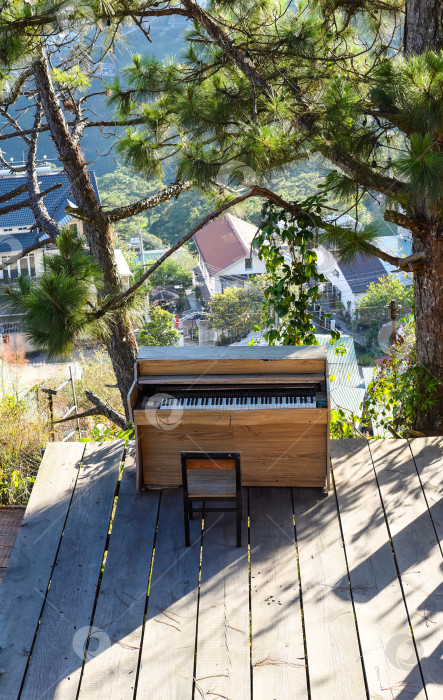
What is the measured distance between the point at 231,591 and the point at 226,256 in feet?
52.8

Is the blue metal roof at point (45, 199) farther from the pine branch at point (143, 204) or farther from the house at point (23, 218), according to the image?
the pine branch at point (143, 204)

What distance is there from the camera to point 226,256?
18094mm

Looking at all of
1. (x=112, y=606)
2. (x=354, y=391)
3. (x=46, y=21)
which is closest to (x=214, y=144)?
(x=46, y=21)

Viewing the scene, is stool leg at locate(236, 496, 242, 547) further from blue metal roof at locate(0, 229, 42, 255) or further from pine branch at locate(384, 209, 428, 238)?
blue metal roof at locate(0, 229, 42, 255)

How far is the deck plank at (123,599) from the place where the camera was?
203 cm

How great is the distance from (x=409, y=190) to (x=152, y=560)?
1.88m

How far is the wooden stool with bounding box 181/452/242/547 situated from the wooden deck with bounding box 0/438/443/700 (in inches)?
8.4

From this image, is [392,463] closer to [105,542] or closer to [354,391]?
[105,542]

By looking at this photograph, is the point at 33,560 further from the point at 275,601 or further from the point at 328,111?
the point at 328,111

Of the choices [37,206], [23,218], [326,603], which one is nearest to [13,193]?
[37,206]

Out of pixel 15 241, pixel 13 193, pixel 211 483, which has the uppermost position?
pixel 15 241

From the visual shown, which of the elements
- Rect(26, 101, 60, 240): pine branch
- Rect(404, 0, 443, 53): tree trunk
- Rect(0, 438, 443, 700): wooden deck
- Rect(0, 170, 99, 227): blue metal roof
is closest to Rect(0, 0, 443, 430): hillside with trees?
Rect(404, 0, 443, 53): tree trunk

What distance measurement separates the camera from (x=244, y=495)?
9.51ft

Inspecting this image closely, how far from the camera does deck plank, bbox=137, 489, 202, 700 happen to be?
201cm
